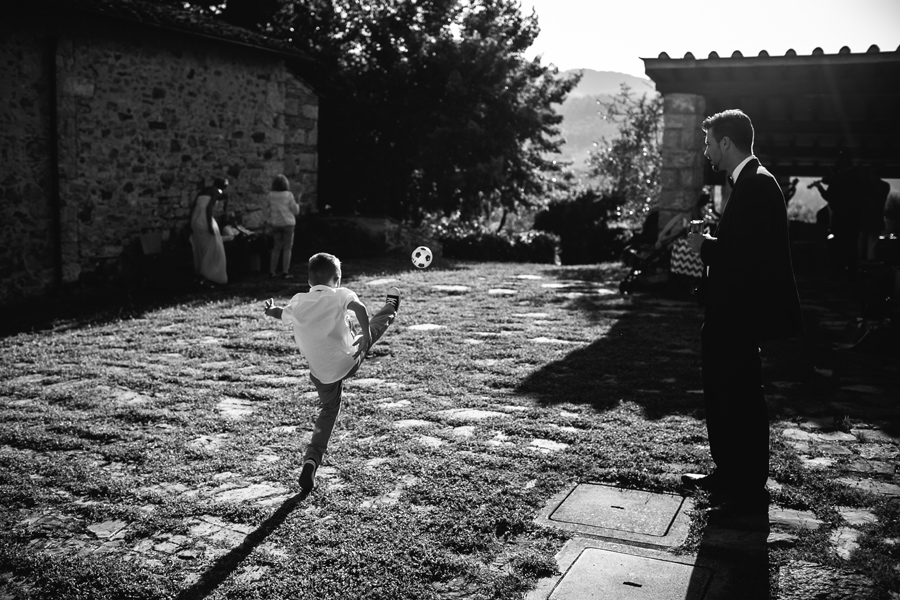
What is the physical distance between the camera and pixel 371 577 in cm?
337

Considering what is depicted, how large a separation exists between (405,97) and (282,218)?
942 cm

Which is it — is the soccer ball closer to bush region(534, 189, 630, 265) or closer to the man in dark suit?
the man in dark suit

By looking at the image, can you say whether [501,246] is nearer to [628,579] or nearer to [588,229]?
[588,229]

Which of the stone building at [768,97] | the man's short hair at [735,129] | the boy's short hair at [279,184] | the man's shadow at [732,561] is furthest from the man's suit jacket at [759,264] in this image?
the boy's short hair at [279,184]

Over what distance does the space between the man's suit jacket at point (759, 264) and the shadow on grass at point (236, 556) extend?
2.42 metres

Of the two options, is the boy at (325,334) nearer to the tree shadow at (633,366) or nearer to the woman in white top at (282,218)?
the tree shadow at (633,366)

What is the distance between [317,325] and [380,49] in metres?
18.8

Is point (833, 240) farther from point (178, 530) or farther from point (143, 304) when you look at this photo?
point (178, 530)

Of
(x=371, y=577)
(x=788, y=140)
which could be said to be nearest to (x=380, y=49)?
(x=788, y=140)

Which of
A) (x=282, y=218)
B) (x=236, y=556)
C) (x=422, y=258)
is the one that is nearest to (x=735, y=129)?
(x=236, y=556)

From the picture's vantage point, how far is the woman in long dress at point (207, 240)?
12.7 m

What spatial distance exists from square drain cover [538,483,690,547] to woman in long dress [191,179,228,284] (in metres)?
9.58

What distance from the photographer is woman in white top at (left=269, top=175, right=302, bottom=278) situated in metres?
13.1

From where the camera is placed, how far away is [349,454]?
4934mm
